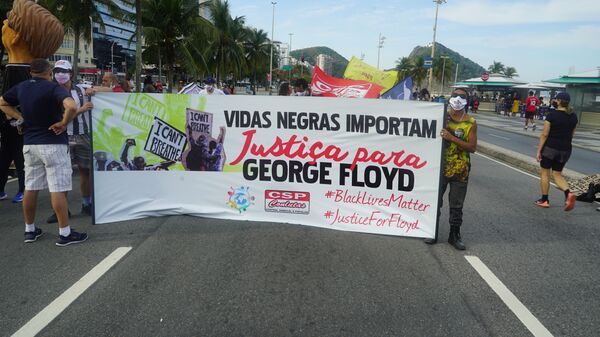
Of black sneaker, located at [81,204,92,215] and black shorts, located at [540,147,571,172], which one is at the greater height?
black shorts, located at [540,147,571,172]

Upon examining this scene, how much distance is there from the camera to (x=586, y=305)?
3.57m

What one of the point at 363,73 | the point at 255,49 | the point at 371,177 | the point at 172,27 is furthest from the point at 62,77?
the point at 255,49

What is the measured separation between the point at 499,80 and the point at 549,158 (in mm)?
41497

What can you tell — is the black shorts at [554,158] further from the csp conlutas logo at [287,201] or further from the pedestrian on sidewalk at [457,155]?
the csp conlutas logo at [287,201]

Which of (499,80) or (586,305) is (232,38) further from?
(586,305)

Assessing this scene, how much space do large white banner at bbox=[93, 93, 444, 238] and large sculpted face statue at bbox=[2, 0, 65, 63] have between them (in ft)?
4.92

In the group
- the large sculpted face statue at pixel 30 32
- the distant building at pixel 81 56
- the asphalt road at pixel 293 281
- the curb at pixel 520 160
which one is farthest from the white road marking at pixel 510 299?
the distant building at pixel 81 56

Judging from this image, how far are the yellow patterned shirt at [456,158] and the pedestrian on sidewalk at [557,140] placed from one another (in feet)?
9.26

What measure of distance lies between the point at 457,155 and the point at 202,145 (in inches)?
117

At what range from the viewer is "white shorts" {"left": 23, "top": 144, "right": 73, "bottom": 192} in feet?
14.8

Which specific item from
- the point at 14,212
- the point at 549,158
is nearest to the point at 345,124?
the point at 549,158

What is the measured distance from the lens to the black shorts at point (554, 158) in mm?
6949

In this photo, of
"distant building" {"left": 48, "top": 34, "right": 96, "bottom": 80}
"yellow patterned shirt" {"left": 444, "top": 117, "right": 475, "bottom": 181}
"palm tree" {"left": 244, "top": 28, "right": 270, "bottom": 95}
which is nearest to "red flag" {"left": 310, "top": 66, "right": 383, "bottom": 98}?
"yellow patterned shirt" {"left": 444, "top": 117, "right": 475, "bottom": 181}

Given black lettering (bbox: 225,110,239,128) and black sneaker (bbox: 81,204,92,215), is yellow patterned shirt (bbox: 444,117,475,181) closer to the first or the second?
black lettering (bbox: 225,110,239,128)
